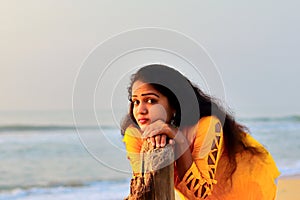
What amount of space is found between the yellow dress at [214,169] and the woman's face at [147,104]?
0.16m

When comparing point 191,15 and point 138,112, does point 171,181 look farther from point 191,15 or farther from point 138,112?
point 191,15

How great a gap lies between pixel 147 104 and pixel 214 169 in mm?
441

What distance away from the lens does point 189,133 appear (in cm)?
257

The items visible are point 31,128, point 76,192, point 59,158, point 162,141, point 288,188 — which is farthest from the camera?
point 31,128

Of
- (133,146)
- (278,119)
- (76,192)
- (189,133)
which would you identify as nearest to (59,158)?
(76,192)

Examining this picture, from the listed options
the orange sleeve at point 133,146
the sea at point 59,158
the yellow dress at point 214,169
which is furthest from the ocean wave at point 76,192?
the orange sleeve at point 133,146

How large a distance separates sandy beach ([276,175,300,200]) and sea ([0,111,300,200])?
Answer: 2.95 feet

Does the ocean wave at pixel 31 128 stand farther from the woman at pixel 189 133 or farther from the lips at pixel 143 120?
the lips at pixel 143 120

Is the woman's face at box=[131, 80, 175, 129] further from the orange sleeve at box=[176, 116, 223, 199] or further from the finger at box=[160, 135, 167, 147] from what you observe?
the orange sleeve at box=[176, 116, 223, 199]

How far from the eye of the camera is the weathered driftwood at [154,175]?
2.36 metres

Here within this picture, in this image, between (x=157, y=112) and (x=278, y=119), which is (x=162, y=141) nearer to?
(x=157, y=112)

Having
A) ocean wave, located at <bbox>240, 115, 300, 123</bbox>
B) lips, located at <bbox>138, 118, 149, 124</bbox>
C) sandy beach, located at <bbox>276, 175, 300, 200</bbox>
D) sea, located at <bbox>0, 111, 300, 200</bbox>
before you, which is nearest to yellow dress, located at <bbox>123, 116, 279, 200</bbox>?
lips, located at <bbox>138, 118, 149, 124</bbox>

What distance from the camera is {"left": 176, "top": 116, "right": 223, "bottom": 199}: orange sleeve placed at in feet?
8.19

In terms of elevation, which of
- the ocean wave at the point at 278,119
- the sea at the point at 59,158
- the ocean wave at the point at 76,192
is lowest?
the ocean wave at the point at 76,192
